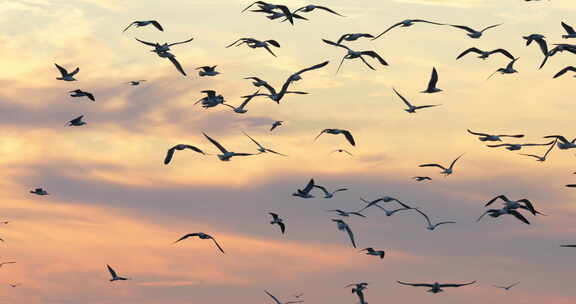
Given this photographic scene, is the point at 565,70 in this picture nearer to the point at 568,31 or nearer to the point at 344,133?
the point at 568,31

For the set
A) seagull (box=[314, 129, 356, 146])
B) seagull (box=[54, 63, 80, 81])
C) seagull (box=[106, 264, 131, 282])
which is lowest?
seagull (box=[106, 264, 131, 282])

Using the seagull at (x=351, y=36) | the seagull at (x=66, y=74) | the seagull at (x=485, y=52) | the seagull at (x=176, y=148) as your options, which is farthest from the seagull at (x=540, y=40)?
the seagull at (x=66, y=74)

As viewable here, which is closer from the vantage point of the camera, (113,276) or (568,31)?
(568,31)

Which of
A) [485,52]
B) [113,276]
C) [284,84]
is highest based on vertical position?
[485,52]

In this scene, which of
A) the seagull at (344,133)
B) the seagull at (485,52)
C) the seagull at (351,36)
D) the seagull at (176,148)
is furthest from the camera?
the seagull at (485,52)

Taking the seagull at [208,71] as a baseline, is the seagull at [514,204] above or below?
below

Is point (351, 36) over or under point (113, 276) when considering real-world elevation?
over

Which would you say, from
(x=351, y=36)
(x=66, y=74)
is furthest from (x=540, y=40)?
(x=66, y=74)

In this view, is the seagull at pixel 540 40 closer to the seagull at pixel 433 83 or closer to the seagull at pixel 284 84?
the seagull at pixel 433 83

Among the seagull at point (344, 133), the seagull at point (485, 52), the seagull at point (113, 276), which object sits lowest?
the seagull at point (113, 276)

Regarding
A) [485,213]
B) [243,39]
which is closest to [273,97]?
[243,39]

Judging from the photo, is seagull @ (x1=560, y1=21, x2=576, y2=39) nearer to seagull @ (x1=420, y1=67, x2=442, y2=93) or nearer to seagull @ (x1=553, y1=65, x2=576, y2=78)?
seagull @ (x1=553, y1=65, x2=576, y2=78)

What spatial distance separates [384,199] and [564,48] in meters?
18.5

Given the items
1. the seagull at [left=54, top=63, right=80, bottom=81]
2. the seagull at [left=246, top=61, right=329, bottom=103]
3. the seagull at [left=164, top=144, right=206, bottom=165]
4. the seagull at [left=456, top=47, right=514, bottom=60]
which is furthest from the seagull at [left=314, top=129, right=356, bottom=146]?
the seagull at [left=54, top=63, right=80, bottom=81]
